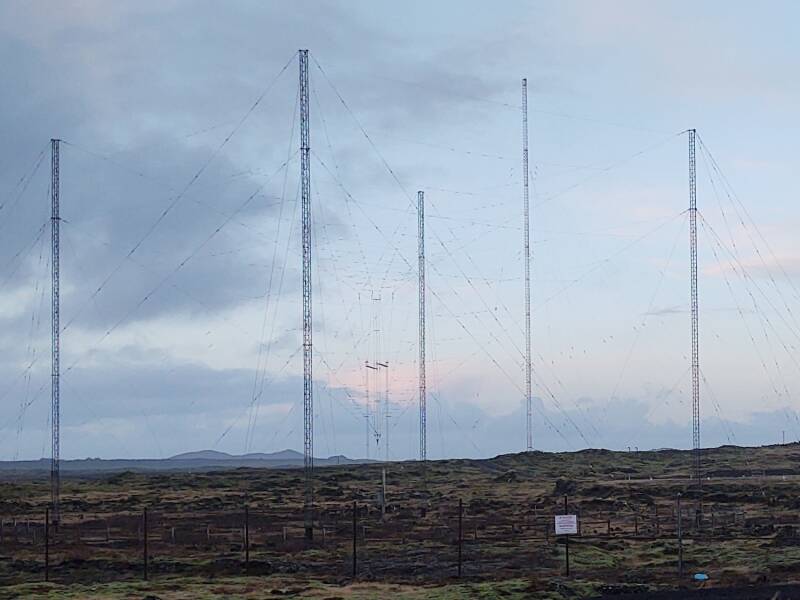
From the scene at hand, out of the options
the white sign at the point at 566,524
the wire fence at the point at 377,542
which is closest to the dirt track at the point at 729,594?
the white sign at the point at 566,524

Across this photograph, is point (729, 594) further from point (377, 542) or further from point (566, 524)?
point (377, 542)

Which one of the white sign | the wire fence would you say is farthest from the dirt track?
the wire fence

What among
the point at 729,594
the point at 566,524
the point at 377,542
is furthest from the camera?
the point at 377,542

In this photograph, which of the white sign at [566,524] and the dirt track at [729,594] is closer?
the dirt track at [729,594]

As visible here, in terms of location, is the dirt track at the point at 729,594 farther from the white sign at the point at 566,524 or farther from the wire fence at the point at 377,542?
the wire fence at the point at 377,542

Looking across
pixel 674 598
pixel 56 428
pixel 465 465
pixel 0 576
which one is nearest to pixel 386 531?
pixel 56 428

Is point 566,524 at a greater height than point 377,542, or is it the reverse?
point 566,524

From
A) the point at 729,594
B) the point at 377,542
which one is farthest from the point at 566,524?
the point at 377,542

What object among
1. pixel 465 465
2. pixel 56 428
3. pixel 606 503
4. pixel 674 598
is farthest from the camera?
pixel 465 465

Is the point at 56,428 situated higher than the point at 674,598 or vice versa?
the point at 56,428

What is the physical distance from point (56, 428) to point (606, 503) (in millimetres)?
42419

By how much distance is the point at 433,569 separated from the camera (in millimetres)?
48625

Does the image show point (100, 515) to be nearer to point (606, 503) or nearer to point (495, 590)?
point (606, 503)

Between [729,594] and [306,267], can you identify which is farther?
[306,267]
